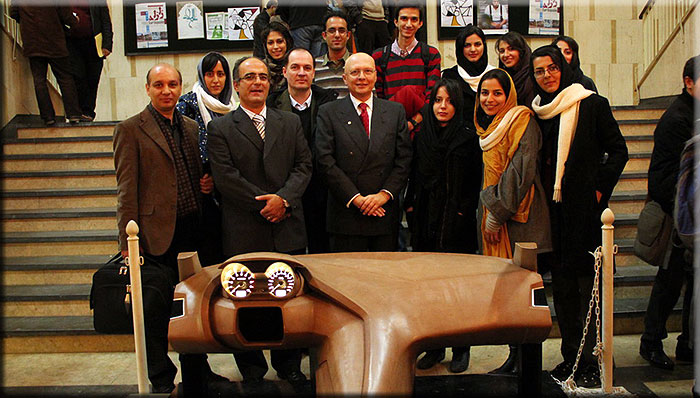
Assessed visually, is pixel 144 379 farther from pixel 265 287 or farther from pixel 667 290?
pixel 667 290

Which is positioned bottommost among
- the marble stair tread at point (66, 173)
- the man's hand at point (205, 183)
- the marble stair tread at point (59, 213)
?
the marble stair tread at point (59, 213)

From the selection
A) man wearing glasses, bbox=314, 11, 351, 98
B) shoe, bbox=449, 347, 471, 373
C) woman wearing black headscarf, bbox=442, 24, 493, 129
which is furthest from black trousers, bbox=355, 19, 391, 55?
shoe, bbox=449, 347, 471, 373

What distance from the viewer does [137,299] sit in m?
2.61

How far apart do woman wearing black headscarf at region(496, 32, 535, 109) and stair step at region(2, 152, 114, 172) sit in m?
3.98

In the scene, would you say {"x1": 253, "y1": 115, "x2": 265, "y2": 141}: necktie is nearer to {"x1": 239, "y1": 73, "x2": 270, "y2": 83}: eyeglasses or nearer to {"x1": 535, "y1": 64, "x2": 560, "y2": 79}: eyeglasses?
{"x1": 239, "y1": 73, "x2": 270, "y2": 83}: eyeglasses

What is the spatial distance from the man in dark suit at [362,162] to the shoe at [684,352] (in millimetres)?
1741

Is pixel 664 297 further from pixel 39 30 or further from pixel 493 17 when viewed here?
pixel 39 30

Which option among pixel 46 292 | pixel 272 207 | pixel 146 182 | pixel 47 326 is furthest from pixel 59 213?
pixel 272 207

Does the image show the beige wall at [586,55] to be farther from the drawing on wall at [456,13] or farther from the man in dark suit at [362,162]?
the man in dark suit at [362,162]

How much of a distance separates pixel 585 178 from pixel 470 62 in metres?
1.31

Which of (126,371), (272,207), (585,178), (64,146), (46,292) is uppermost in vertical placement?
(64,146)

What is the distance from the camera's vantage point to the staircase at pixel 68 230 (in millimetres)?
4332

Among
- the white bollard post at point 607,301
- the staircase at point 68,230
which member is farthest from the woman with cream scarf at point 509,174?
the staircase at point 68,230

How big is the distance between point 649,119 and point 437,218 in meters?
4.06
